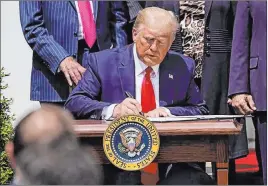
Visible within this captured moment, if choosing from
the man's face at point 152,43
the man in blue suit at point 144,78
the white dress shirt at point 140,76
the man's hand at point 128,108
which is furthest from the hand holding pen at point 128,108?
the man's face at point 152,43

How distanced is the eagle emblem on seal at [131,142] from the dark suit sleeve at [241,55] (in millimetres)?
928

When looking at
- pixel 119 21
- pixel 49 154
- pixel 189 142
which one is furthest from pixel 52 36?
pixel 49 154

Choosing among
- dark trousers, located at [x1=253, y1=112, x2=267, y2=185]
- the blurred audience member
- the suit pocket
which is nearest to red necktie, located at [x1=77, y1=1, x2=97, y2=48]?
the suit pocket

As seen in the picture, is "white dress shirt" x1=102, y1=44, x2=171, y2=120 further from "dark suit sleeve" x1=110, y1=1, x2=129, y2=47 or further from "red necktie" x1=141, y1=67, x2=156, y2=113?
"dark suit sleeve" x1=110, y1=1, x2=129, y2=47

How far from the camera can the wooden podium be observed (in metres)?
3.30

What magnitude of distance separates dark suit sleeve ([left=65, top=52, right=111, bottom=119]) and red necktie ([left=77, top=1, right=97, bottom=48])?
444mm

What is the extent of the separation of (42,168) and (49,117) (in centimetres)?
25

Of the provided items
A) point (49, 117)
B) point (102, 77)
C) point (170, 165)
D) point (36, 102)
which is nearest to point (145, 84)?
point (102, 77)

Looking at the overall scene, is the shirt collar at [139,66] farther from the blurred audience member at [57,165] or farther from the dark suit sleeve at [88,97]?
the blurred audience member at [57,165]

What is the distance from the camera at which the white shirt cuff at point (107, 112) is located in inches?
139

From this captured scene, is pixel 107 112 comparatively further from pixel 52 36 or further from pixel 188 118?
pixel 52 36

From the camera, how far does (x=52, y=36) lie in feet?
13.6

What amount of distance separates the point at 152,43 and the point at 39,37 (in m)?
0.72

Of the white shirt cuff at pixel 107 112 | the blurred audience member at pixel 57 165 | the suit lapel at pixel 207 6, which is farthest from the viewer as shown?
the suit lapel at pixel 207 6
